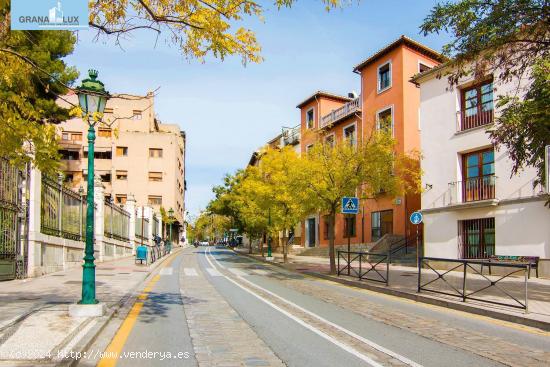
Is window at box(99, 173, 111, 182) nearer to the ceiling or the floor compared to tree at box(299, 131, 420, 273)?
nearer to the ceiling

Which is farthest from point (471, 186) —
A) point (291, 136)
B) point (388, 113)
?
point (291, 136)

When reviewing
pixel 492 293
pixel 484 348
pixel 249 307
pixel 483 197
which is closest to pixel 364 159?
pixel 483 197

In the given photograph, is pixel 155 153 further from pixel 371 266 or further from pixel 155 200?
pixel 371 266

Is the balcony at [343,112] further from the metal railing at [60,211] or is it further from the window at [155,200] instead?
the window at [155,200]

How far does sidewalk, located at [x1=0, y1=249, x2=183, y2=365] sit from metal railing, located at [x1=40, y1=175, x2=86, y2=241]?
9.67 feet

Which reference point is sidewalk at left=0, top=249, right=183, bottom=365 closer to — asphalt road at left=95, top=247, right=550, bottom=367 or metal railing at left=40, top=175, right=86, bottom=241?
asphalt road at left=95, top=247, right=550, bottom=367

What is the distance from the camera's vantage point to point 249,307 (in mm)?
10688

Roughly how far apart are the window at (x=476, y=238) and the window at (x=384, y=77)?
12.8 metres

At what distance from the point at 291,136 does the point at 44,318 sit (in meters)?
40.6

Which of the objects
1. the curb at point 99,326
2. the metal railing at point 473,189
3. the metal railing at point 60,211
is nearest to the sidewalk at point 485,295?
the metal railing at point 473,189

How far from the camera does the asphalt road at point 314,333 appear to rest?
6.17 m

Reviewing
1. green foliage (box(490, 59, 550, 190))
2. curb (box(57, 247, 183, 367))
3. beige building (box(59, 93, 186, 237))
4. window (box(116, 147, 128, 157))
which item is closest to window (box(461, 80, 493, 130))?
green foliage (box(490, 59, 550, 190))

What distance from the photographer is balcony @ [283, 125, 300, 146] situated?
152ft

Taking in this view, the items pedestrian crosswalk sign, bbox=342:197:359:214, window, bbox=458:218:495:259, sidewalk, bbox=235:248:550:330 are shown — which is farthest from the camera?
window, bbox=458:218:495:259
